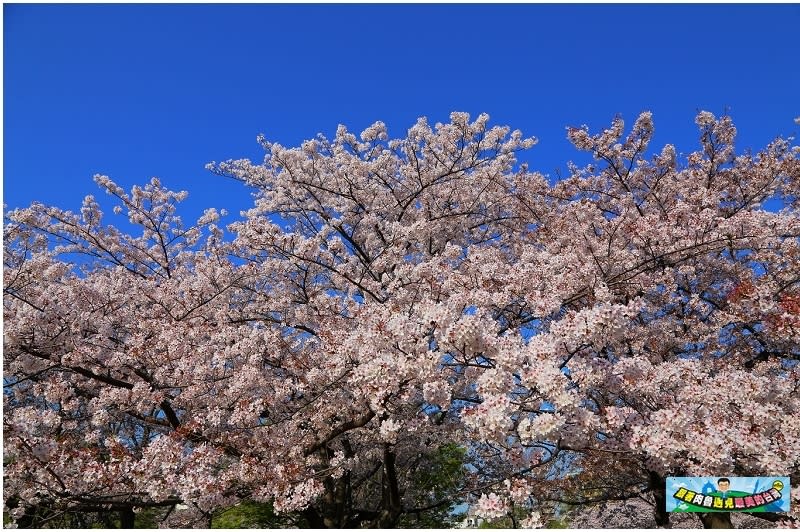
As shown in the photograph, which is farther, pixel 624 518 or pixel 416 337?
pixel 624 518

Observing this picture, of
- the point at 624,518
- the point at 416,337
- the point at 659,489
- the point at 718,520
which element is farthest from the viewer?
the point at 624,518

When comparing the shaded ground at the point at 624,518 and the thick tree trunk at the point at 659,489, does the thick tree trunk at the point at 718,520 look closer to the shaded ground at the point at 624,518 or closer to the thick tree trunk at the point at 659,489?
the thick tree trunk at the point at 659,489

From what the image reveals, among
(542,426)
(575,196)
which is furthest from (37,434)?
(575,196)

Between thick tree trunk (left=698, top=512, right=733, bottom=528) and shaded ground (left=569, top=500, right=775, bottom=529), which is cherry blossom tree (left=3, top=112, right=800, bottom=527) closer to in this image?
thick tree trunk (left=698, top=512, right=733, bottom=528)

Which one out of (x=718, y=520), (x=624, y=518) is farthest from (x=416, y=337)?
(x=624, y=518)

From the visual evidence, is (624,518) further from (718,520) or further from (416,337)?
(416,337)

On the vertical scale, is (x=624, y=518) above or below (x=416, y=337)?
below

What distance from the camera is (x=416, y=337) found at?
19.8 feet

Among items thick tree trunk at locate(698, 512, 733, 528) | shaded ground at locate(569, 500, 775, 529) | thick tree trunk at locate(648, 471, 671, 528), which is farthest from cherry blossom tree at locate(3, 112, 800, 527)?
shaded ground at locate(569, 500, 775, 529)

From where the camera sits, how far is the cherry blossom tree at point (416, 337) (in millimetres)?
→ 5926

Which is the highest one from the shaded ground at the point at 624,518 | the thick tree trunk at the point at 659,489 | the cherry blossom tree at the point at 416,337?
the cherry blossom tree at the point at 416,337

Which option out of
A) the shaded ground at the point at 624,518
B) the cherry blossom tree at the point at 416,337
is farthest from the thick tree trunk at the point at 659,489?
the shaded ground at the point at 624,518

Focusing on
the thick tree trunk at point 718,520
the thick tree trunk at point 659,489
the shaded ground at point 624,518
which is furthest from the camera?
the shaded ground at point 624,518

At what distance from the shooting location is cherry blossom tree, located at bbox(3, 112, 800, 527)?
5.93m
